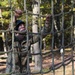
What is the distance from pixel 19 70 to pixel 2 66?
5170 millimetres

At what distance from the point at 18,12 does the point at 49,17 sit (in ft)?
1.03

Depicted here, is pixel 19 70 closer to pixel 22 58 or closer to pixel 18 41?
pixel 22 58

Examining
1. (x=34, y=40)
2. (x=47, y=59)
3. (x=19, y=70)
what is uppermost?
(x=34, y=40)

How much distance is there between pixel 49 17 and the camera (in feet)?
8.11

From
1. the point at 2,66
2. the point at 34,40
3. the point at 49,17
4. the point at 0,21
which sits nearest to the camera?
the point at 49,17

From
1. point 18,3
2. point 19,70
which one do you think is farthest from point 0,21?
point 19,70

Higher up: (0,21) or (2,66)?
(0,21)

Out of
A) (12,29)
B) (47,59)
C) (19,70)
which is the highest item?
(12,29)

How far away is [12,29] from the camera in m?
2.13

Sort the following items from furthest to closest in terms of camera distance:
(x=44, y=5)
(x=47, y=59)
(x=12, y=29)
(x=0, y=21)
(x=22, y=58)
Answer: (x=47, y=59) < (x=0, y=21) < (x=44, y=5) < (x=22, y=58) < (x=12, y=29)

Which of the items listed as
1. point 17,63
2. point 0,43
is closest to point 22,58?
point 17,63

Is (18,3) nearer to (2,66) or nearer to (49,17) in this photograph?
(2,66)

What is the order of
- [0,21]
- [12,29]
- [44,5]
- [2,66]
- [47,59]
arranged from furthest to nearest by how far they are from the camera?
[47,59] → [2,66] → [0,21] → [44,5] → [12,29]

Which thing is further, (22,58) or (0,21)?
(0,21)
